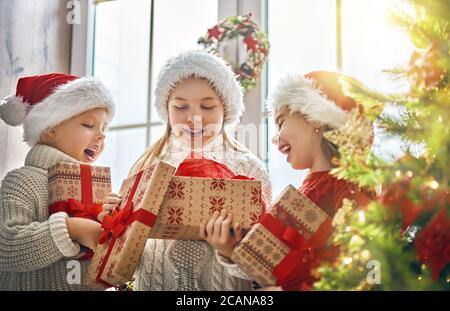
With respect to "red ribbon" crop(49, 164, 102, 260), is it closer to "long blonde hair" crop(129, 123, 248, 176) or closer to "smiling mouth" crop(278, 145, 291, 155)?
"long blonde hair" crop(129, 123, 248, 176)

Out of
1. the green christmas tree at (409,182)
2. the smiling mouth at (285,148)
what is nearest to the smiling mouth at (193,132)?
the smiling mouth at (285,148)

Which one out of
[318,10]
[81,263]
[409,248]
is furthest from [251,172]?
[318,10]

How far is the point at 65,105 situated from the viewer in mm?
1704

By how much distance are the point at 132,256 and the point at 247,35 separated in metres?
0.98

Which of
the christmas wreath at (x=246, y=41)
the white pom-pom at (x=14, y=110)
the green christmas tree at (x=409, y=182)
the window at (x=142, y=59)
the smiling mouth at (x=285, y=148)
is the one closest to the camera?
the green christmas tree at (x=409, y=182)

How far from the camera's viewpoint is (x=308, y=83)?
5.09 ft

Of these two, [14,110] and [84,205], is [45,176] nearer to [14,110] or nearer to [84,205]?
[84,205]

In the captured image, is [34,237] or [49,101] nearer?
[34,237]

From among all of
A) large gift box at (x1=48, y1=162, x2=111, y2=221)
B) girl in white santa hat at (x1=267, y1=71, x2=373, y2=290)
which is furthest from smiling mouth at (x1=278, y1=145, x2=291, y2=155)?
large gift box at (x1=48, y1=162, x2=111, y2=221)

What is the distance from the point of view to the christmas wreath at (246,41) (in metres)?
2.09

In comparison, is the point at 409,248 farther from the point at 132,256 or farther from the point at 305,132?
the point at 132,256

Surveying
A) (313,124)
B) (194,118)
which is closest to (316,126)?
(313,124)

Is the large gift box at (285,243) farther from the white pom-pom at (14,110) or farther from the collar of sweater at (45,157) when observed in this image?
the white pom-pom at (14,110)

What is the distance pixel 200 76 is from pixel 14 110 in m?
0.51
